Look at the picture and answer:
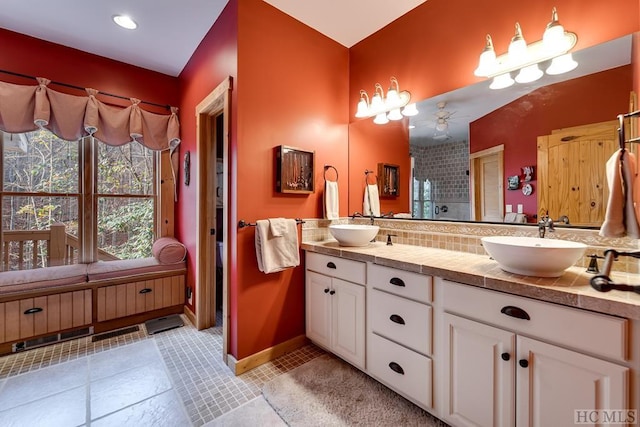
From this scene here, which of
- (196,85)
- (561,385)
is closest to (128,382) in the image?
(561,385)

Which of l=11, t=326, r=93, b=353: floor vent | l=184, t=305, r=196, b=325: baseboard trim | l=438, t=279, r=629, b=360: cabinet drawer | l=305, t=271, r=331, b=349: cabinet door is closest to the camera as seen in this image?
l=438, t=279, r=629, b=360: cabinet drawer

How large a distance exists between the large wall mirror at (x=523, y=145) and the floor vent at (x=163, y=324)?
245 centimetres

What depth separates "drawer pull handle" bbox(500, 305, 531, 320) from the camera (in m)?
1.08

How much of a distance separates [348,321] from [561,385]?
1.10 metres

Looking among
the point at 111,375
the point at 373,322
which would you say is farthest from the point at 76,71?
the point at 373,322

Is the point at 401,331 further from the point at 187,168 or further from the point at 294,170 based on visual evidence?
the point at 187,168

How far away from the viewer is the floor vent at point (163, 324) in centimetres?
250

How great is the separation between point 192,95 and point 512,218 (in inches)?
116

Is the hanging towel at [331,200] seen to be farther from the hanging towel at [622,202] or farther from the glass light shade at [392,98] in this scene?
the hanging towel at [622,202]

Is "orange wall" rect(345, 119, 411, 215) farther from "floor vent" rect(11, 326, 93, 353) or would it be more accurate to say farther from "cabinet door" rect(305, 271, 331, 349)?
"floor vent" rect(11, 326, 93, 353)

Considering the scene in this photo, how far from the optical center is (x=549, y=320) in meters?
1.02

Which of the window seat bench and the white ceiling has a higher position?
the white ceiling

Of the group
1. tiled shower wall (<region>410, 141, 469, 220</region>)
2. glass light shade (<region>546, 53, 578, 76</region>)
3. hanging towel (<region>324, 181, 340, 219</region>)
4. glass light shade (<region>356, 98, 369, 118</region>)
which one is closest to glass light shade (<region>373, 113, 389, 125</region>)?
glass light shade (<region>356, 98, 369, 118</region>)

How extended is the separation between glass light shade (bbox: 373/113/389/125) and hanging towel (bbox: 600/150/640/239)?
152cm
